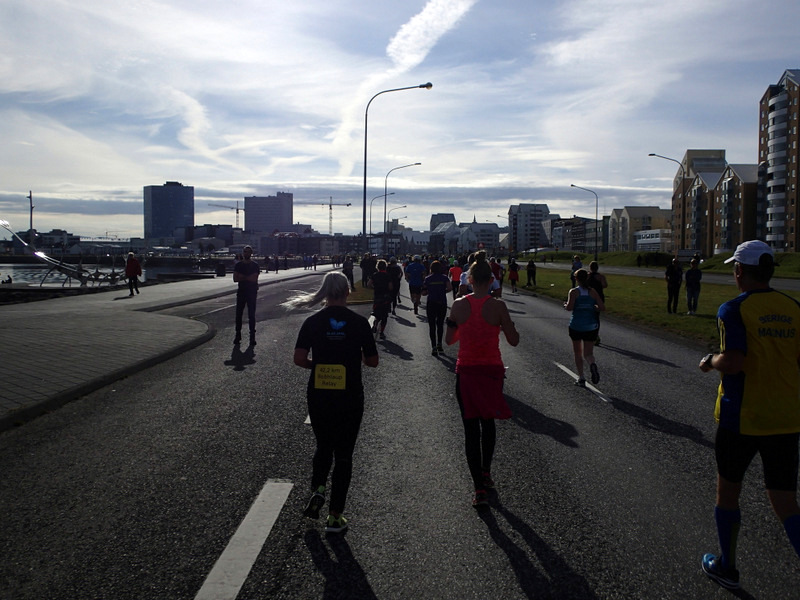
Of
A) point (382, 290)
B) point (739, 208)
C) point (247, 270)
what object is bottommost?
point (382, 290)

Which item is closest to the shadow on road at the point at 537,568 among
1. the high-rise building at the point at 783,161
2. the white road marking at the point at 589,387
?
the white road marking at the point at 589,387

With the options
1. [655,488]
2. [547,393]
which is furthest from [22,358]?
[655,488]

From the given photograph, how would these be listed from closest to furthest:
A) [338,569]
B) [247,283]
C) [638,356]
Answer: [338,569] → [638,356] → [247,283]

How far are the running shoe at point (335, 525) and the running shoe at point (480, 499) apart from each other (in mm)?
988

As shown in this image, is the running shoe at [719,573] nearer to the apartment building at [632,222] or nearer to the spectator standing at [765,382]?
the spectator standing at [765,382]

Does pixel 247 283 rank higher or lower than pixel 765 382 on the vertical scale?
higher

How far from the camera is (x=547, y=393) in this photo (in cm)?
900

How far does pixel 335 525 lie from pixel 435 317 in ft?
27.3

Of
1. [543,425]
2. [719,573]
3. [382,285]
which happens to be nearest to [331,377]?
[719,573]

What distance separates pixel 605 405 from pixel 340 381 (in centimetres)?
496

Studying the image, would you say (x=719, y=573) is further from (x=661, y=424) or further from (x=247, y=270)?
(x=247, y=270)

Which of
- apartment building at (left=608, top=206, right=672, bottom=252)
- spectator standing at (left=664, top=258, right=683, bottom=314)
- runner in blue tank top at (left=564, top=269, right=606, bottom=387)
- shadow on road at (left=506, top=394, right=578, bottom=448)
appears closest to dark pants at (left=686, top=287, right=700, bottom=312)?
spectator standing at (left=664, top=258, right=683, bottom=314)

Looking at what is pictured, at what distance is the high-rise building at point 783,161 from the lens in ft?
253

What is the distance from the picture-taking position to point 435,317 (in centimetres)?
1244
